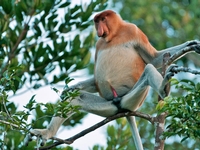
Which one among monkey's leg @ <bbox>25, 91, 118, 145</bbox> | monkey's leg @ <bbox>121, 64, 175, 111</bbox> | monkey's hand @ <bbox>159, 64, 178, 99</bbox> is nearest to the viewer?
monkey's hand @ <bbox>159, 64, 178, 99</bbox>

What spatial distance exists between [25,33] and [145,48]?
4.25 feet

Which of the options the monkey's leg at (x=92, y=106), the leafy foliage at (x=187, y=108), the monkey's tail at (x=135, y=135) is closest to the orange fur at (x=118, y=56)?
the monkey's leg at (x=92, y=106)

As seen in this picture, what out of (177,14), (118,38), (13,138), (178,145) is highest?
(118,38)

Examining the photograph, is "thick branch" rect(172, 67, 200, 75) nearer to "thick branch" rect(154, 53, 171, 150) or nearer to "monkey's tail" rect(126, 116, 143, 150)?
"thick branch" rect(154, 53, 171, 150)

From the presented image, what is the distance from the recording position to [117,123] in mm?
5094

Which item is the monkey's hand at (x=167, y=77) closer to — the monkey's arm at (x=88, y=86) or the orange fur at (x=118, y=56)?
the orange fur at (x=118, y=56)

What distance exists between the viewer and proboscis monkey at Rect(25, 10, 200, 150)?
13.7 ft

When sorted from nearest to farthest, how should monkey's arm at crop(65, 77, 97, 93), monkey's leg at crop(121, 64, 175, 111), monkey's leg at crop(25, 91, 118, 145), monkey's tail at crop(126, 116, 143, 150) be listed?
1. monkey's leg at crop(121, 64, 175, 111)
2. monkey's tail at crop(126, 116, 143, 150)
3. monkey's leg at crop(25, 91, 118, 145)
4. monkey's arm at crop(65, 77, 97, 93)

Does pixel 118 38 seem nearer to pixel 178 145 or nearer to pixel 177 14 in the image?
pixel 178 145

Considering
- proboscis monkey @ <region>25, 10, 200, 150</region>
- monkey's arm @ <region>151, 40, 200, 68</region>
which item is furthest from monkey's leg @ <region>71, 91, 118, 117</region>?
monkey's arm @ <region>151, 40, 200, 68</region>

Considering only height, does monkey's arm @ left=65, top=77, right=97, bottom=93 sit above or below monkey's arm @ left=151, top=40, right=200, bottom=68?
below

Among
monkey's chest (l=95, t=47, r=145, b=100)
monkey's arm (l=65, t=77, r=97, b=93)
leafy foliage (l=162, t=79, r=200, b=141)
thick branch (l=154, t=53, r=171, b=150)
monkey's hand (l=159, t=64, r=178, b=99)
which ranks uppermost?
leafy foliage (l=162, t=79, r=200, b=141)

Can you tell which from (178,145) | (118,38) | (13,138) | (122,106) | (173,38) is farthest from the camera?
(173,38)

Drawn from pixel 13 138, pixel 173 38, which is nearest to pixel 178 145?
pixel 173 38
